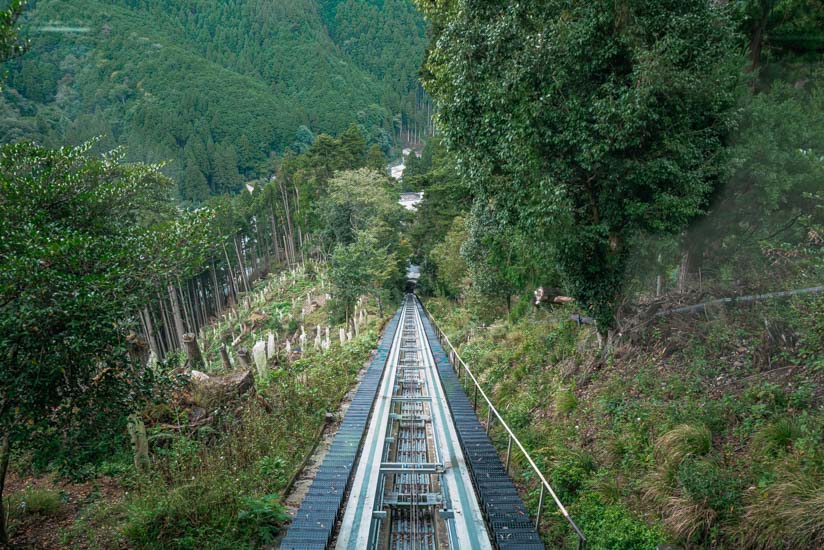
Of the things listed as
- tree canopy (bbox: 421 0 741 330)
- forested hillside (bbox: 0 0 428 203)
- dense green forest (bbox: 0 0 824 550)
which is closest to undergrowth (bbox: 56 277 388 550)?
dense green forest (bbox: 0 0 824 550)

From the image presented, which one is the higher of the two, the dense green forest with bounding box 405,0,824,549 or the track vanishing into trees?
the dense green forest with bounding box 405,0,824,549

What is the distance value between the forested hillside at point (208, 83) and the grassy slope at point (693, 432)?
7677 cm

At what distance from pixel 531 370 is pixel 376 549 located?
6932 mm

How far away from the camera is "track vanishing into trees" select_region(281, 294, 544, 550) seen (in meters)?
5.25

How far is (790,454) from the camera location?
180 inches

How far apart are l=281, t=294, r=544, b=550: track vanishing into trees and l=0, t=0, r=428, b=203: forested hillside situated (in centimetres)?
7367

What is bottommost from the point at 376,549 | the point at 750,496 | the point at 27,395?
the point at 376,549

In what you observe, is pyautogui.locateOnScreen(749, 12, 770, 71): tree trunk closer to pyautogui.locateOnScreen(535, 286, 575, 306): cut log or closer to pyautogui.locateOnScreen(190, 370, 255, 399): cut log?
pyautogui.locateOnScreen(535, 286, 575, 306): cut log

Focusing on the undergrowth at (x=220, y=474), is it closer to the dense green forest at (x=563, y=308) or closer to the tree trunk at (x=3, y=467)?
the dense green forest at (x=563, y=308)

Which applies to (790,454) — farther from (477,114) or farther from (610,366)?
(477,114)

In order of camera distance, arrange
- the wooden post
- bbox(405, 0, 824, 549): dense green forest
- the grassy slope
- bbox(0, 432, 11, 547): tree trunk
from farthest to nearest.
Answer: the wooden post, bbox(405, 0, 824, 549): dense green forest, the grassy slope, bbox(0, 432, 11, 547): tree trunk

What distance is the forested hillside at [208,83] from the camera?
307ft

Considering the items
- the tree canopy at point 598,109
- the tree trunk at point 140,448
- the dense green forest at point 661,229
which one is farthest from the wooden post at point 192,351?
the tree canopy at point 598,109

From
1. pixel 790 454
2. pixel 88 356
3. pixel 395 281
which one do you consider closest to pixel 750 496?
pixel 790 454
